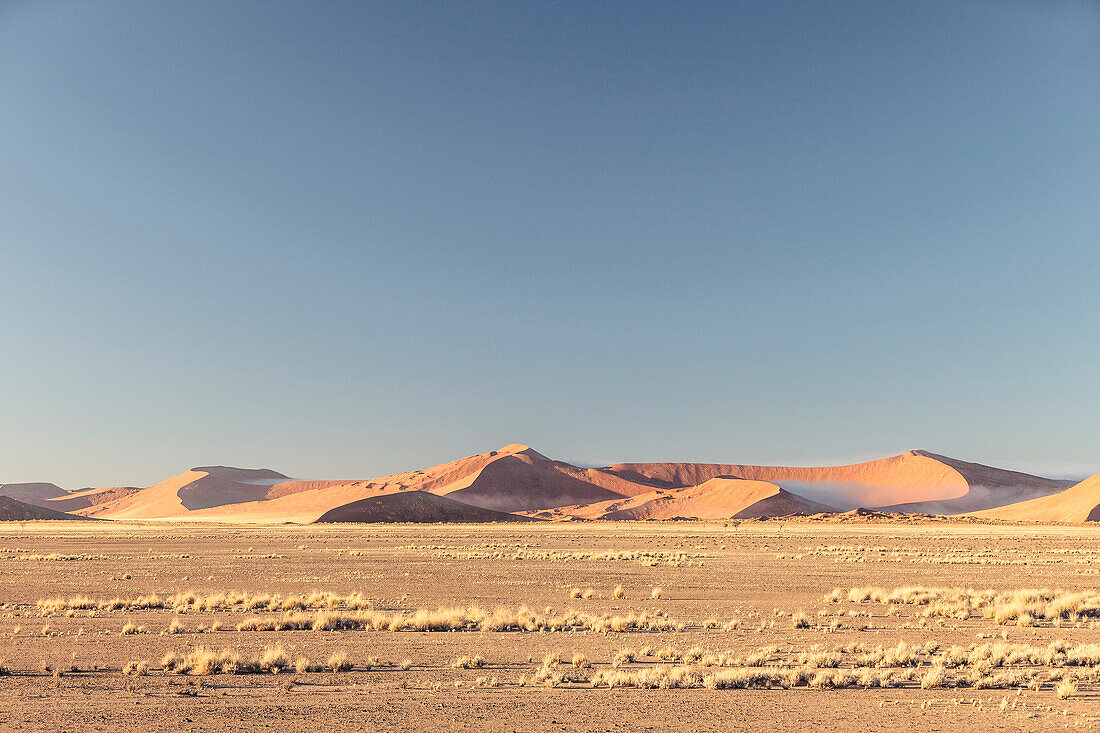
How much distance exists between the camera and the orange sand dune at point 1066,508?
106188mm

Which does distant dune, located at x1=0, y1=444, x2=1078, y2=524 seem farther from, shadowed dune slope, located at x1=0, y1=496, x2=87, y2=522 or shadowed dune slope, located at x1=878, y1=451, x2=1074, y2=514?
shadowed dune slope, located at x1=0, y1=496, x2=87, y2=522

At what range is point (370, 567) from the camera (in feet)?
114

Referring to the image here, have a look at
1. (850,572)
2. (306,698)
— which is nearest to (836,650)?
(306,698)

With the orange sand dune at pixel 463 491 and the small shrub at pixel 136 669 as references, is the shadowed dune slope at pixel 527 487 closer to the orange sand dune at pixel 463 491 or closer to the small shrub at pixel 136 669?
the orange sand dune at pixel 463 491

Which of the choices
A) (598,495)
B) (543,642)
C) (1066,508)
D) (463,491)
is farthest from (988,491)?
(543,642)

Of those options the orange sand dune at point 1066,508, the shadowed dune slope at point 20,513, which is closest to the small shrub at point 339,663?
the orange sand dune at point 1066,508

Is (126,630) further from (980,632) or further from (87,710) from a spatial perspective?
(980,632)

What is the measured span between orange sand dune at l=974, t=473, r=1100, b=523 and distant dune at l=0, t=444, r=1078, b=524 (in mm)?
30576

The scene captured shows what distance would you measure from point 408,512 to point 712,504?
60355 millimetres

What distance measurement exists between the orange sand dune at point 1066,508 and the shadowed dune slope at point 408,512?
75.3 metres

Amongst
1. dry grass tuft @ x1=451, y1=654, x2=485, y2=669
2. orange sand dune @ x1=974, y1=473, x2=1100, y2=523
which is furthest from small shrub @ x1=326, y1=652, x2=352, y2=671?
orange sand dune @ x1=974, y1=473, x2=1100, y2=523

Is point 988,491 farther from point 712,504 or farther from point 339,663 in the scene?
point 339,663

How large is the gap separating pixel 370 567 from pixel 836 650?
2428cm

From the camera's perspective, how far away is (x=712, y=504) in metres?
150
